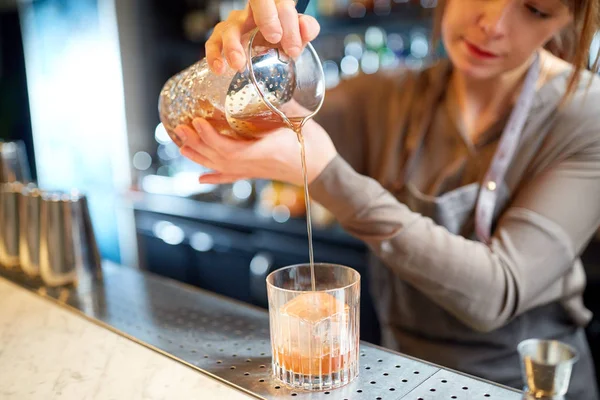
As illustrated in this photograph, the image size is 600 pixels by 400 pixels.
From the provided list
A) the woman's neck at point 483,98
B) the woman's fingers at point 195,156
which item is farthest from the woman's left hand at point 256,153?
the woman's neck at point 483,98

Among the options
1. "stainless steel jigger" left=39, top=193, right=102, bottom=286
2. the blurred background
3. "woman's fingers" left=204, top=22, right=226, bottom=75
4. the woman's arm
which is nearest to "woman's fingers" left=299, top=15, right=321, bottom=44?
"woman's fingers" left=204, top=22, right=226, bottom=75

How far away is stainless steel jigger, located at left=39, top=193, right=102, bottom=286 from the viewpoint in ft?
4.34

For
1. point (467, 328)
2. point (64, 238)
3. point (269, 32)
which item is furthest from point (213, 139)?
point (467, 328)

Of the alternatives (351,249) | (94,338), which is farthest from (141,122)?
(94,338)

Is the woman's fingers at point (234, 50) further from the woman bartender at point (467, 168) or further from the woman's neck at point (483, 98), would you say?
the woman's neck at point (483, 98)

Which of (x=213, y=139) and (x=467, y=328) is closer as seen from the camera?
(x=213, y=139)

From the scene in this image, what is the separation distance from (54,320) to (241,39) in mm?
680

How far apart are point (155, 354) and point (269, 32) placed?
0.55m

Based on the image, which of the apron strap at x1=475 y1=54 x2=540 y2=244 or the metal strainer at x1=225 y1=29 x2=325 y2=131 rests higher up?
the metal strainer at x1=225 y1=29 x2=325 y2=131

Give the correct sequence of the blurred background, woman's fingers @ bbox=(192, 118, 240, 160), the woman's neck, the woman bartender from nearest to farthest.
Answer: woman's fingers @ bbox=(192, 118, 240, 160) < the woman bartender < the woman's neck < the blurred background

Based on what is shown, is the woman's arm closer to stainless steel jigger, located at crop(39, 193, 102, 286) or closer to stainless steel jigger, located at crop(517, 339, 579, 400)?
stainless steel jigger, located at crop(517, 339, 579, 400)

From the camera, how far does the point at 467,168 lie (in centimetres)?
134

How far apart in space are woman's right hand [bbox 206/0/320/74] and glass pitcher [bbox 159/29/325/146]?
0.02m

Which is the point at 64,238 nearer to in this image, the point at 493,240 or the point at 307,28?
the point at 307,28
